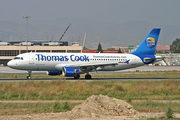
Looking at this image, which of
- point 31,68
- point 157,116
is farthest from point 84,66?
point 157,116

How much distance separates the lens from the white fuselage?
129 ft

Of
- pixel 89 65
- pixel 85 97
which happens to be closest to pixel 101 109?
pixel 85 97

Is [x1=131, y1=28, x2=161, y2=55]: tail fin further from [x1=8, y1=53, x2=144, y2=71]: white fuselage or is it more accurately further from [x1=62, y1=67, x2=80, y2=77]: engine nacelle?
[x1=62, y1=67, x2=80, y2=77]: engine nacelle

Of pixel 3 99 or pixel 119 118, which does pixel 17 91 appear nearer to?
pixel 3 99

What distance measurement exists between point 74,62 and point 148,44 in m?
15.2

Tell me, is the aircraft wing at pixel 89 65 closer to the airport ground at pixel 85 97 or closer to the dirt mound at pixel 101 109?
the airport ground at pixel 85 97

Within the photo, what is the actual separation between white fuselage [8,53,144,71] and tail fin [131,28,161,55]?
3.59 m

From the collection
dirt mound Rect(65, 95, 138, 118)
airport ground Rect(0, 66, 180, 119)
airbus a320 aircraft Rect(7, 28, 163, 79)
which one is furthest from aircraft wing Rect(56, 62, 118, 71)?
dirt mound Rect(65, 95, 138, 118)

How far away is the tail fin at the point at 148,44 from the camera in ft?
159

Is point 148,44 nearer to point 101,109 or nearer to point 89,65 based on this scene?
point 89,65

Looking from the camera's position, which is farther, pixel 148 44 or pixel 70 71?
pixel 148 44

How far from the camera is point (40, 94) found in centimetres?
2461

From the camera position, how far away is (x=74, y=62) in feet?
137

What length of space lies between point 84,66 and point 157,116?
24.7 m
